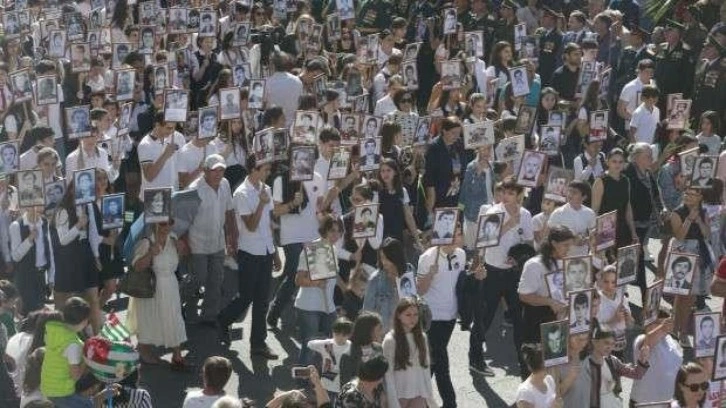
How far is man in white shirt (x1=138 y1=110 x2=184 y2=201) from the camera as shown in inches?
→ 636

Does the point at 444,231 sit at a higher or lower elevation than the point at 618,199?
higher

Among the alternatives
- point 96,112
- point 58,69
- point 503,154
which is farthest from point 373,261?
point 58,69

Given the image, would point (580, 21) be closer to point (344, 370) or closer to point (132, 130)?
point (132, 130)

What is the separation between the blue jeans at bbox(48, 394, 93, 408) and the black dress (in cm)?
628

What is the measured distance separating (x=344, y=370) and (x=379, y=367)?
839 millimetres

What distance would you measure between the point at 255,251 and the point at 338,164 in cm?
165

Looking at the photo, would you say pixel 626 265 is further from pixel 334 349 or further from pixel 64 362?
pixel 64 362

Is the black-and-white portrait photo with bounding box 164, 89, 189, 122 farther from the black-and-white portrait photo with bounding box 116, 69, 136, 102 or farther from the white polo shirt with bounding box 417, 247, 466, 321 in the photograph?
the white polo shirt with bounding box 417, 247, 466, 321

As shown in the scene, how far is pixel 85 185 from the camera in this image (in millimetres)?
13969

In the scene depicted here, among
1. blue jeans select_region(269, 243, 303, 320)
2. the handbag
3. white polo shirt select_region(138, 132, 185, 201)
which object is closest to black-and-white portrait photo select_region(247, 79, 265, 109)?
white polo shirt select_region(138, 132, 185, 201)

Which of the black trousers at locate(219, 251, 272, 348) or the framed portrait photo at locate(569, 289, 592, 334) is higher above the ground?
the framed portrait photo at locate(569, 289, 592, 334)

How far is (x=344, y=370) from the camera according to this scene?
11.4 m

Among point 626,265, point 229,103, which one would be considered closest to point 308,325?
point 626,265

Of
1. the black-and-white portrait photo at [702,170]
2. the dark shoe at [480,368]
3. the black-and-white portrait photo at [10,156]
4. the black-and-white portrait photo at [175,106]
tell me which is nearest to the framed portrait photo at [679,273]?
the dark shoe at [480,368]
